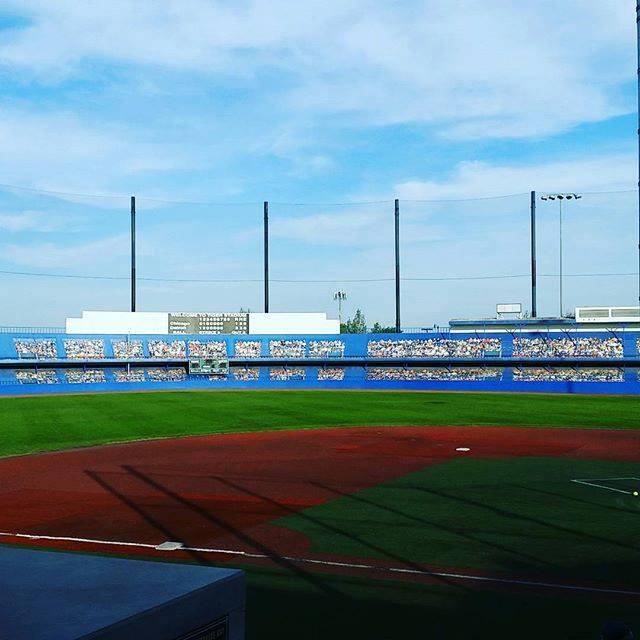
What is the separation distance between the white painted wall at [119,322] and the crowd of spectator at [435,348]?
839 inches

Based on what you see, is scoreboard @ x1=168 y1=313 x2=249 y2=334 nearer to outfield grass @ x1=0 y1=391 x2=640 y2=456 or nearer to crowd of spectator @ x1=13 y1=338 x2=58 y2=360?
crowd of spectator @ x1=13 y1=338 x2=58 y2=360

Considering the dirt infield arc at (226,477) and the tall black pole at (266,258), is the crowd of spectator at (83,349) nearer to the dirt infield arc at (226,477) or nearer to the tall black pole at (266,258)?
the tall black pole at (266,258)

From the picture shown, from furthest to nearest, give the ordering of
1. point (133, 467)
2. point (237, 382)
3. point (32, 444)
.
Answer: point (237, 382) < point (32, 444) < point (133, 467)

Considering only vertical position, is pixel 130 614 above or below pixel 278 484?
above

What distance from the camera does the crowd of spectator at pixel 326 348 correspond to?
74.2 metres

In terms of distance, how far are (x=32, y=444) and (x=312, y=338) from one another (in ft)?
158

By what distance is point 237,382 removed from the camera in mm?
69000

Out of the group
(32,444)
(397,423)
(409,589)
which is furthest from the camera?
(397,423)

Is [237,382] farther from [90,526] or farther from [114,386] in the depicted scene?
[90,526]

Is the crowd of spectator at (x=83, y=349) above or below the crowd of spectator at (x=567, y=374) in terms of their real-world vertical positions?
above

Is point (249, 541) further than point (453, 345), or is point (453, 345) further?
point (453, 345)

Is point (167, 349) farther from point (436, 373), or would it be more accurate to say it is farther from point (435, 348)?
point (436, 373)

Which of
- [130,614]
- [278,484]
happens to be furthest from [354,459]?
[130,614]

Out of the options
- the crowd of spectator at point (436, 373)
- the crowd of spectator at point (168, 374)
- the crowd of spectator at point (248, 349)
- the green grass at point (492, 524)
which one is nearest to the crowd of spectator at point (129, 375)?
the crowd of spectator at point (168, 374)
